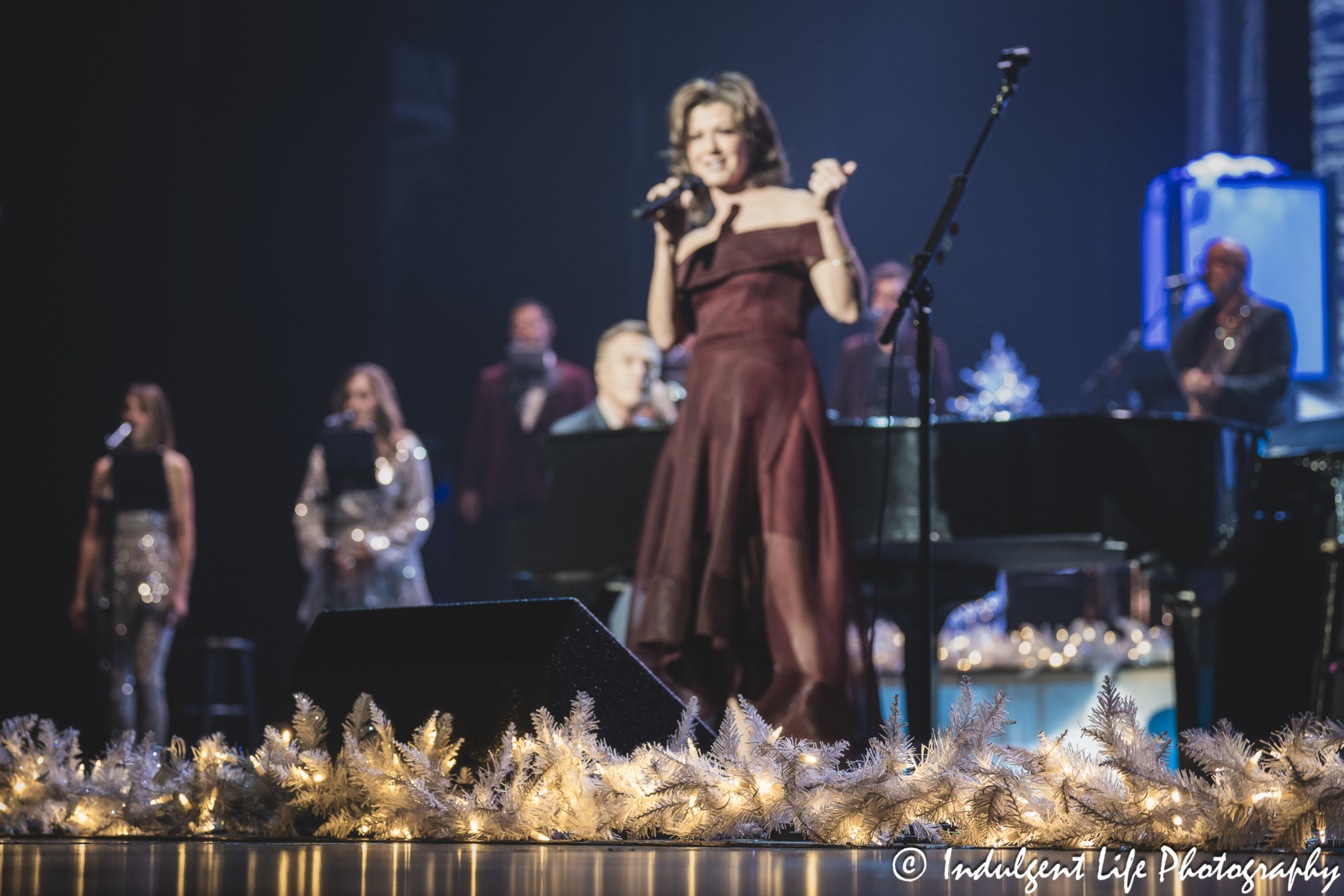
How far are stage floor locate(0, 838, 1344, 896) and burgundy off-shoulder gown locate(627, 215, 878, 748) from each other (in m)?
1.33

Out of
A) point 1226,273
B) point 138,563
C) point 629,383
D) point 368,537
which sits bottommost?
point 138,563

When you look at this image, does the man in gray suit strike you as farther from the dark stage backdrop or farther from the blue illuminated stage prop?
the blue illuminated stage prop

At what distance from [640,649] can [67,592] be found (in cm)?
487

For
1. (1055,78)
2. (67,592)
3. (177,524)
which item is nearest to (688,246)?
(177,524)

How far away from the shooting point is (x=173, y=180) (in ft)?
25.7

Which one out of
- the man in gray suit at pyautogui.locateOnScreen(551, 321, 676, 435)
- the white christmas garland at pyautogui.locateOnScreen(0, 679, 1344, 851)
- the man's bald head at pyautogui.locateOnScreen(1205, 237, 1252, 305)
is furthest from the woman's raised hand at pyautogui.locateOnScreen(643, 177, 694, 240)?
the man's bald head at pyautogui.locateOnScreen(1205, 237, 1252, 305)

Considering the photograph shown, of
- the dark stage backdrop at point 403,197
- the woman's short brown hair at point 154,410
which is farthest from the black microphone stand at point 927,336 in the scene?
the dark stage backdrop at point 403,197

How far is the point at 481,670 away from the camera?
213cm

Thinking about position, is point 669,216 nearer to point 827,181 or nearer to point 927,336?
point 827,181

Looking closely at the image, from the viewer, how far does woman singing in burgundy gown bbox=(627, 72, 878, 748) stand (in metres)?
3.29

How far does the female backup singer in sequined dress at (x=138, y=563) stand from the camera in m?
5.88

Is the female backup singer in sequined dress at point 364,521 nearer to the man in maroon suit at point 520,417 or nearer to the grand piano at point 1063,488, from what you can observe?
the man in maroon suit at point 520,417

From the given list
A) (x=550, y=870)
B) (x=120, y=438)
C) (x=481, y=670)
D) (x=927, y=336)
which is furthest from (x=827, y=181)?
(x=120, y=438)
